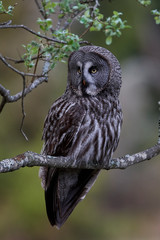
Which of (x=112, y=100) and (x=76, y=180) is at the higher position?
(x=112, y=100)

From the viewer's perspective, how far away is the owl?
162 inches

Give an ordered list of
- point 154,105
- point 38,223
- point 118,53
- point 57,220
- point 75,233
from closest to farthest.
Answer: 1. point 57,220
2. point 38,223
3. point 75,233
4. point 118,53
5. point 154,105

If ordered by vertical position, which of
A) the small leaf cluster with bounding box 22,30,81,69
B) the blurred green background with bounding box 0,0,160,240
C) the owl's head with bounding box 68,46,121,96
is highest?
the small leaf cluster with bounding box 22,30,81,69

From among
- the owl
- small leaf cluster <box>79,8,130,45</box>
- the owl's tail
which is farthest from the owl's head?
the owl's tail

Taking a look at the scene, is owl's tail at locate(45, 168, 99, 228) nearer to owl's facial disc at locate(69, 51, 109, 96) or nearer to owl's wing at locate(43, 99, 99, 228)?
owl's wing at locate(43, 99, 99, 228)

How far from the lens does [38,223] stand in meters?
8.67

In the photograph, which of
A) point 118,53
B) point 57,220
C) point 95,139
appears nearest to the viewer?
point 95,139

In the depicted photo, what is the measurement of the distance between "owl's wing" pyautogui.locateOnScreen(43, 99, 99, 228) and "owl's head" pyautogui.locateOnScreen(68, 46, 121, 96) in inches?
6.8

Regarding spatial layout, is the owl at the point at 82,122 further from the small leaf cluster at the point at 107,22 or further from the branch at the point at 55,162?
the small leaf cluster at the point at 107,22

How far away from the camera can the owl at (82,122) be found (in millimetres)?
4117

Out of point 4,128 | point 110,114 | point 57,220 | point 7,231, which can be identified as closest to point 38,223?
point 7,231

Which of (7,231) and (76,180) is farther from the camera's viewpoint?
(7,231)

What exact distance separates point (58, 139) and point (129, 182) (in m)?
8.59

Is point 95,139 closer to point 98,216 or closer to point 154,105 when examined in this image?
point 98,216
